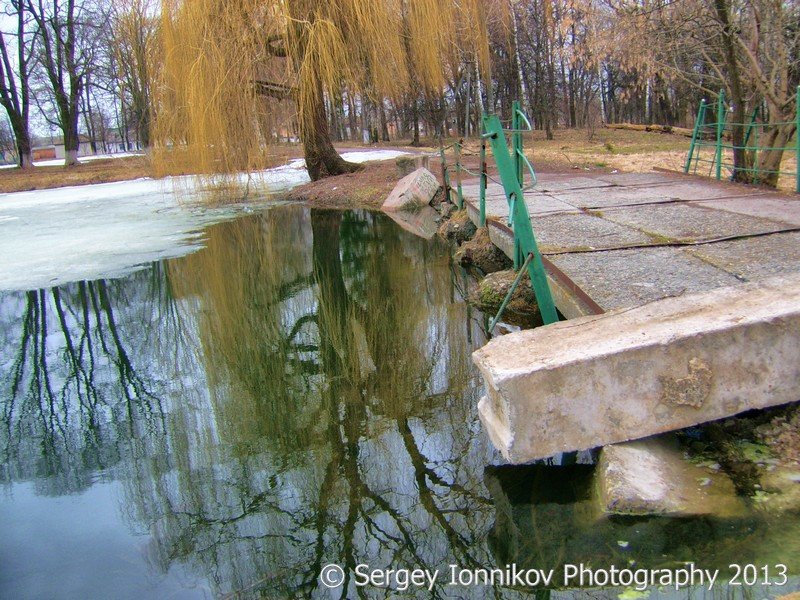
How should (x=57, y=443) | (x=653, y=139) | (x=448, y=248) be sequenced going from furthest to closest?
(x=653, y=139), (x=448, y=248), (x=57, y=443)

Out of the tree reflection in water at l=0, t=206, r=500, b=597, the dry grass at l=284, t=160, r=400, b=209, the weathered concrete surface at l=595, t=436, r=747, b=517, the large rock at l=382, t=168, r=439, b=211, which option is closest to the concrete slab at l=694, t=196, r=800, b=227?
the tree reflection in water at l=0, t=206, r=500, b=597

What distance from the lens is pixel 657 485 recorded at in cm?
269

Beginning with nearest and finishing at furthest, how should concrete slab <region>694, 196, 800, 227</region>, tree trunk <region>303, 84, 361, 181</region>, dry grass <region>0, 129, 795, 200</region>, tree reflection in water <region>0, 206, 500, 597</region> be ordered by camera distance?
tree reflection in water <region>0, 206, 500, 597</region>
concrete slab <region>694, 196, 800, 227</region>
dry grass <region>0, 129, 795, 200</region>
tree trunk <region>303, 84, 361, 181</region>

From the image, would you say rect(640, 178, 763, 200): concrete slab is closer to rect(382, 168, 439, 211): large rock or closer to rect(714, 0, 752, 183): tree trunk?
rect(714, 0, 752, 183): tree trunk

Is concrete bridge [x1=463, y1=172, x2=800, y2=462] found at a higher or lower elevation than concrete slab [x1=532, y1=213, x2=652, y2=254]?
lower

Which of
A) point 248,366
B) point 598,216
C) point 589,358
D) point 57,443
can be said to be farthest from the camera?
point 598,216

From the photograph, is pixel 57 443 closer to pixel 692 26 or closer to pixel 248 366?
pixel 248 366

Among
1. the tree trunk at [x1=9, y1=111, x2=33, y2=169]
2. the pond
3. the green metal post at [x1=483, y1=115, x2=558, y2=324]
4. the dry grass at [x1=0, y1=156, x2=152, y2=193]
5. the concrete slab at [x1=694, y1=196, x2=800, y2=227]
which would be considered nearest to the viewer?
the pond

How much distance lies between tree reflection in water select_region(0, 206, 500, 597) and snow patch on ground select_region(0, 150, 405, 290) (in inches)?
42.2

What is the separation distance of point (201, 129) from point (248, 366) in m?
7.51

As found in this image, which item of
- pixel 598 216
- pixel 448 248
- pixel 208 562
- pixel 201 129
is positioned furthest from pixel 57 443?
pixel 201 129

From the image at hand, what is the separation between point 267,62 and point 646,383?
36.4ft

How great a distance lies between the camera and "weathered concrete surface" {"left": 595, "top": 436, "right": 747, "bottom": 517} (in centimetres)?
261

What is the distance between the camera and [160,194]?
650 inches
